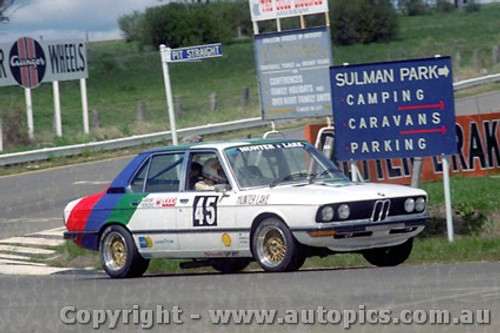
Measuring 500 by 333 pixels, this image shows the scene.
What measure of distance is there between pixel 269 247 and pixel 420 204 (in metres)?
1.80

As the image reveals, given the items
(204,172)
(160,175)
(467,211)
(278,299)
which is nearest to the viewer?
(278,299)

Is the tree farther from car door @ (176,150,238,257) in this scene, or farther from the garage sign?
car door @ (176,150,238,257)

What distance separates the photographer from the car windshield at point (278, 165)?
43.0 feet

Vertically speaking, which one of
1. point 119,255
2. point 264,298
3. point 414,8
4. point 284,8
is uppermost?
point 414,8

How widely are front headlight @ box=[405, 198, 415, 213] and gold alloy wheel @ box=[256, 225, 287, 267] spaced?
1488 mm

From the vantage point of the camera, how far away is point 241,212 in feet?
41.9

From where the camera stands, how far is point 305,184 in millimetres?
12930

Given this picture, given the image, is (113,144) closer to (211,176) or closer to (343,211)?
(211,176)

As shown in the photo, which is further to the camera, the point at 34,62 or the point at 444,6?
the point at 444,6

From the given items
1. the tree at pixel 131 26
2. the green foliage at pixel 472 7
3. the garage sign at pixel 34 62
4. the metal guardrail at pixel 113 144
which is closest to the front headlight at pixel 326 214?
the metal guardrail at pixel 113 144

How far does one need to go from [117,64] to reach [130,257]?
51.0 meters

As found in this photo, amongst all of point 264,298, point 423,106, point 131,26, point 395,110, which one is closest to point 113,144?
point 395,110

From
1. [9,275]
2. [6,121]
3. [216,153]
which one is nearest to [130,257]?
[216,153]

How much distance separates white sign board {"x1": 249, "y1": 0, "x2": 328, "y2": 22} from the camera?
19.9 metres
